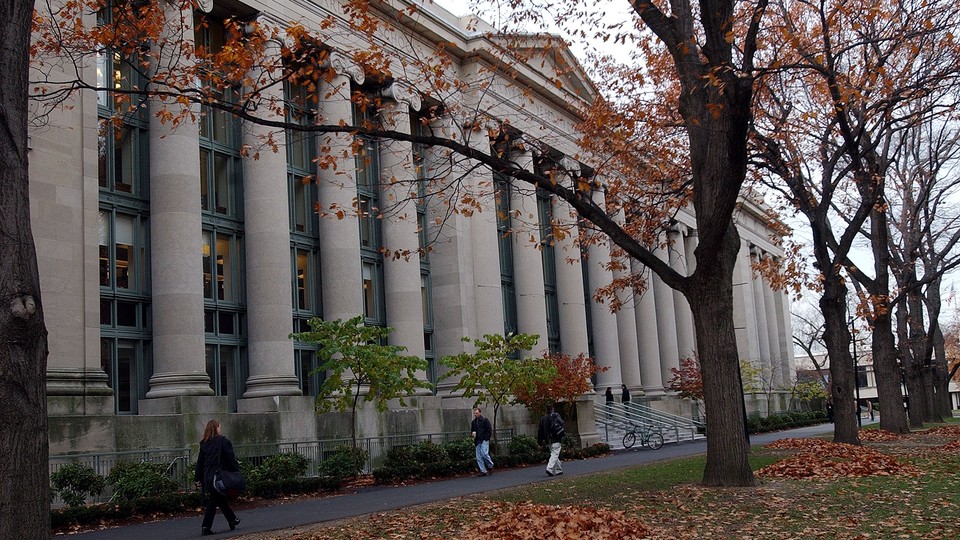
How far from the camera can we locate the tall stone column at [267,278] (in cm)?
2853

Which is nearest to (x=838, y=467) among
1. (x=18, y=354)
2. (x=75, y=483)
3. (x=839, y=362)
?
(x=839, y=362)

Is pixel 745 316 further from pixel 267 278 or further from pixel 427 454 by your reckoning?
pixel 267 278

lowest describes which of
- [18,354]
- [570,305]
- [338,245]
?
[18,354]

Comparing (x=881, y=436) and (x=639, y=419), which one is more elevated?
(x=639, y=419)

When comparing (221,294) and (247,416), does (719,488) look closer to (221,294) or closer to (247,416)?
(247,416)

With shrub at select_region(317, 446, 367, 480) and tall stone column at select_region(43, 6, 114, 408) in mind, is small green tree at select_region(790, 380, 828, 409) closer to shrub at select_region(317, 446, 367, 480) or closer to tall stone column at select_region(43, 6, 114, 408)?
shrub at select_region(317, 446, 367, 480)

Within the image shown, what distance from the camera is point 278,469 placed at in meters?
21.9

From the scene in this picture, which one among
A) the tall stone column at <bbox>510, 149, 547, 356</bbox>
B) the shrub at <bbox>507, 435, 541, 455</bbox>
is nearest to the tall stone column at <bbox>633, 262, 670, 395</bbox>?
the tall stone column at <bbox>510, 149, 547, 356</bbox>

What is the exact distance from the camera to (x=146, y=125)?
88.7ft

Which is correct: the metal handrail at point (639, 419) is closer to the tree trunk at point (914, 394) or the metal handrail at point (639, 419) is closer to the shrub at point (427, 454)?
the tree trunk at point (914, 394)

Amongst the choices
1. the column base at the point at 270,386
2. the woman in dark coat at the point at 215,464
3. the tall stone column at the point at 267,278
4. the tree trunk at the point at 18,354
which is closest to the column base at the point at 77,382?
the column base at the point at 270,386

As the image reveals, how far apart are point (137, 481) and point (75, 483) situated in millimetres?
1245

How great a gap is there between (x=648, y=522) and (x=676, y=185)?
1610 centimetres

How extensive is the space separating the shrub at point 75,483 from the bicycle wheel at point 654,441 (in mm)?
24197
